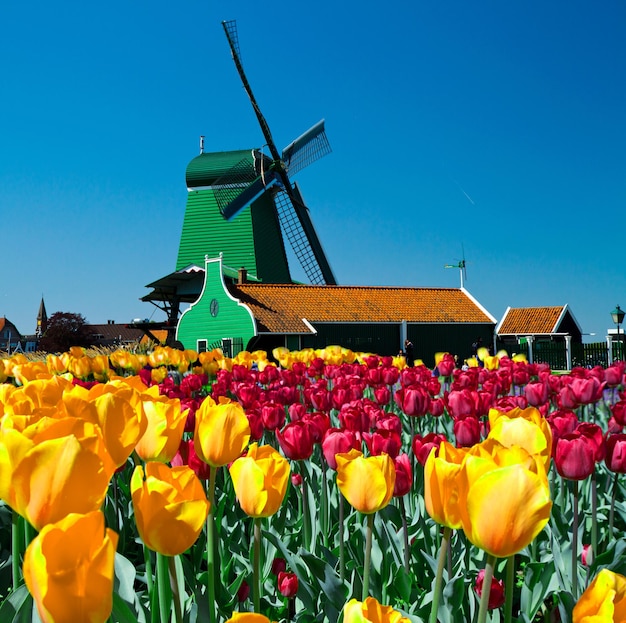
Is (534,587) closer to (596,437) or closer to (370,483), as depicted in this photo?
(596,437)

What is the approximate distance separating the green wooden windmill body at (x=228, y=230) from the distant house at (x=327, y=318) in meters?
1.58

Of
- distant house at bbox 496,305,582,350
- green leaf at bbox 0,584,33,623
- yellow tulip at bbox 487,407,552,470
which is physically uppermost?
distant house at bbox 496,305,582,350

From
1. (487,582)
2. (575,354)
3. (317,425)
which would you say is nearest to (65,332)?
(575,354)

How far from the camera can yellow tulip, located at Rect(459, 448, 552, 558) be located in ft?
3.49

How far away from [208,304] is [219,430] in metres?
26.6

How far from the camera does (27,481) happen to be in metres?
1.04

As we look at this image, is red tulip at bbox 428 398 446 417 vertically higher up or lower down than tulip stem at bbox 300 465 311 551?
higher up

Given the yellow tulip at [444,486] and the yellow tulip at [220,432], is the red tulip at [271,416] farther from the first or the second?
the yellow tulip at [444,486]

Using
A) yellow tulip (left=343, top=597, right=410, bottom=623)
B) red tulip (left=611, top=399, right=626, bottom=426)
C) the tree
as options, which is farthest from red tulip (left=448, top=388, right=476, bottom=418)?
the tree

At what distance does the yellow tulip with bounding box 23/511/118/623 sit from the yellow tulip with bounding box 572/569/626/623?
2.04ft

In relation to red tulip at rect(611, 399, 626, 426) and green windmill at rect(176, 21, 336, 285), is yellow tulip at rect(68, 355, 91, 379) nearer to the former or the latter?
red tulip at rect(611, 399, 626, 426)

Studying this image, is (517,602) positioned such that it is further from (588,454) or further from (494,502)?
(494,502)

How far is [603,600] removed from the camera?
89 cm

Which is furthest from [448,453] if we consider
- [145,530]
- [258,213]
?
[258,213]
